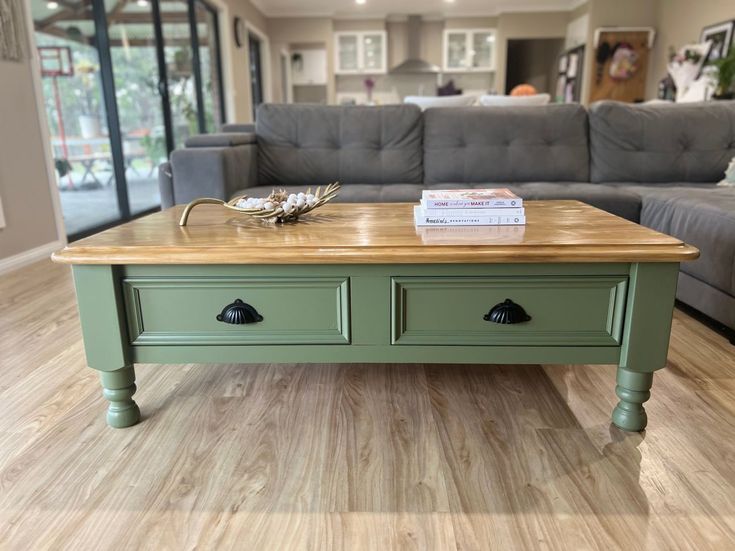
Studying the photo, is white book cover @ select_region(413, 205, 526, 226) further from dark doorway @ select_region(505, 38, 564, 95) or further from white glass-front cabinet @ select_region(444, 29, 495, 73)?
dark doorway @ select_region(505, 38, 564, 95)

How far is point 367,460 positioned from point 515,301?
1.62 ft

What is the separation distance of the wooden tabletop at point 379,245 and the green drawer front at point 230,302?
0.07 m

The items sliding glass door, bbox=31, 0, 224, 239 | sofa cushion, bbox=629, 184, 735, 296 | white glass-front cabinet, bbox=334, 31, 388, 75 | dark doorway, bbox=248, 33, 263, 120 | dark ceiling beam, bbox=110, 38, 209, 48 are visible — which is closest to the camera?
sofa cushion, bbox=629, 184, 735, 296

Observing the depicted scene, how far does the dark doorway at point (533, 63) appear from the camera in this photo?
8.68m

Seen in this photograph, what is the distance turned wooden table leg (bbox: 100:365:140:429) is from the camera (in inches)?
50.9

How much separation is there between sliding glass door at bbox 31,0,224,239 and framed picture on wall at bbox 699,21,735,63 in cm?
509

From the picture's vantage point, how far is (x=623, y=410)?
51.1 inches

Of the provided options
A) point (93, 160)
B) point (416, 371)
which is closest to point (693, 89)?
point (416, 371)

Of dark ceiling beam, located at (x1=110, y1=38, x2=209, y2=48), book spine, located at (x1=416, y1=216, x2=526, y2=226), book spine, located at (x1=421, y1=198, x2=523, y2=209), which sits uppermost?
dark ceiling beam, located at (x1=110, y1=38, x2=209, y2=48)

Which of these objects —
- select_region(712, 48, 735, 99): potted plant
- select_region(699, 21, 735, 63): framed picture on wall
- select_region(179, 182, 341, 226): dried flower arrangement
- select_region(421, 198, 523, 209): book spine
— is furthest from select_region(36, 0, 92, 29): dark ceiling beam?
select_region(699, 21, 735, 63): framed picture on wall

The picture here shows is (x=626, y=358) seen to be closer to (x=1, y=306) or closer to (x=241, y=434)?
(x=241, y=434)

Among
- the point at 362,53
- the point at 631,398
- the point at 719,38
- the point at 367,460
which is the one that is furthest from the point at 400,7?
the point at 367,460

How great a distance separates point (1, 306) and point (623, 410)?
2417 millimetres

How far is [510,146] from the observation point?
2.88m
